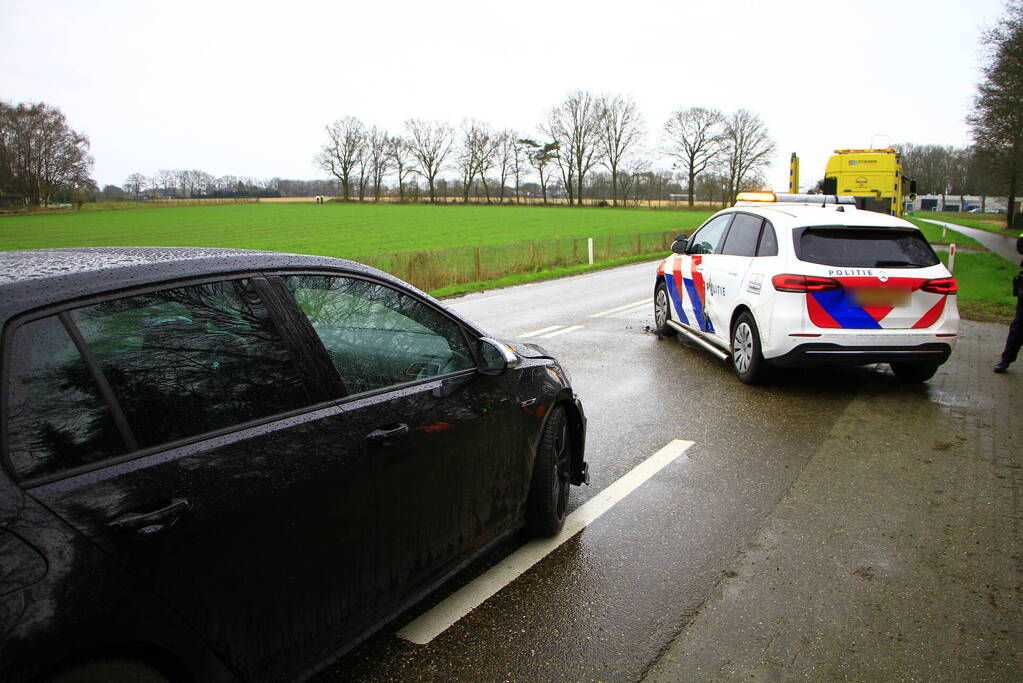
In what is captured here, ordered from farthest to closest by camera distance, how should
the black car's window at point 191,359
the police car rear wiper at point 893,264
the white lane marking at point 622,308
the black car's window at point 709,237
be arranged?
the white lane marking at point 622,308
the black car's window at point 709,237
the police car rear wiper at point 893,264
the black car's window at point 191,359

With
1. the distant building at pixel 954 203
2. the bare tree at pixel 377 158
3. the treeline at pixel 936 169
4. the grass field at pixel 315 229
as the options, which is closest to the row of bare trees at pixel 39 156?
the grass field at pixel 315 229

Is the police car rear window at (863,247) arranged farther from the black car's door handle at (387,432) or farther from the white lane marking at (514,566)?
the black car's door handle at (387,432)

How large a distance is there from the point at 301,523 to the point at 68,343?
2.81 ft

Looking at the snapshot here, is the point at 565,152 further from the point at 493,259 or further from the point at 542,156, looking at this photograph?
the point at 493,259

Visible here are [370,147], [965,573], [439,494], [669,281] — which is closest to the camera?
[439,494]

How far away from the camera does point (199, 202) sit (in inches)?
3816

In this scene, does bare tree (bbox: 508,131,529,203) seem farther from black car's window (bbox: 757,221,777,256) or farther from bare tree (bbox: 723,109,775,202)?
black car's window (bbox: 757,221,777,256)

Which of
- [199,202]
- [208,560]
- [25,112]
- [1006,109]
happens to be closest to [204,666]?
[208,560]

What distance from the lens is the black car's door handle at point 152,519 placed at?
190 cm

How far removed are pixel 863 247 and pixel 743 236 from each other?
4.36 feet

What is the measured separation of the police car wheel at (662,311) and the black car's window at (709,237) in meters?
1.10

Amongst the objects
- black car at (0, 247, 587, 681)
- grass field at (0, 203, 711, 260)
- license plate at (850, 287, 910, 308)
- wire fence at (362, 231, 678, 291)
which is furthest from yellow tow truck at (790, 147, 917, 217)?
black car at (0, 247, 587, 681)

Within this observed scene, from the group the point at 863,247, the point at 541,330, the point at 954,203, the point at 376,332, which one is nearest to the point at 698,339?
the point at 863,247

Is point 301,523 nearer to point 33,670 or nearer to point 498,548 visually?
point 33,670
